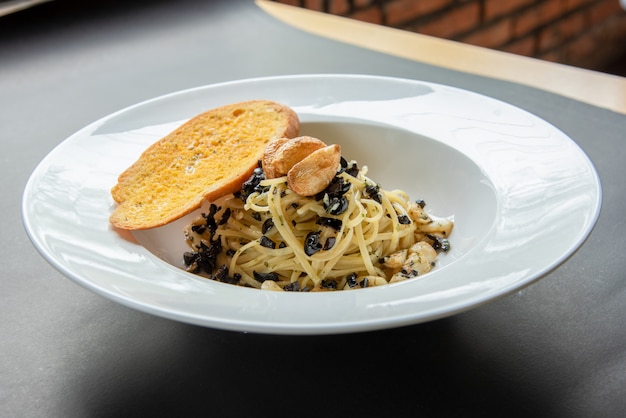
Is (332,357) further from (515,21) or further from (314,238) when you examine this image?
(515,21)

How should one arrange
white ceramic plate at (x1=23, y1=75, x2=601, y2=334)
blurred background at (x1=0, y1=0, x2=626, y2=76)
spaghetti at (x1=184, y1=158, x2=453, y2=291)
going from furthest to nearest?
blurred background at (x1=0, y1=0, x2=626, y2=76) → spaghetti at (x1=184, y1=158, x2=453, y2=291) → white ceramic plate at (x1=23, y1=75, x2=601, y2=334)

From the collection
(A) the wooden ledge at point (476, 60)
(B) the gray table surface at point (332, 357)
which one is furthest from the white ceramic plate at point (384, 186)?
(A) the wooden ledge at point (476, 60)

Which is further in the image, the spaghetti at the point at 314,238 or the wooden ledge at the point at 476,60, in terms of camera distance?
the wooden ledge at the point at 476,60

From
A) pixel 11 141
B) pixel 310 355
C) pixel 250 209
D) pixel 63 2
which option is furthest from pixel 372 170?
pixel 63 2

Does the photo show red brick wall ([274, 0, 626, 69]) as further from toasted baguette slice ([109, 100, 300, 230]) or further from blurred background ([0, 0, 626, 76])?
toasted baguette slice ([109, 100, 300, 230])

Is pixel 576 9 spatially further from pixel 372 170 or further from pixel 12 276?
pixel 12 276

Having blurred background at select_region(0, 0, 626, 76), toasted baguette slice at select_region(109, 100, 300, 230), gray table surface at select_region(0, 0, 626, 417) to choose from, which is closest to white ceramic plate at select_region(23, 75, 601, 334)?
toasted baguette slice at select_region(109, 100, 300, 230)

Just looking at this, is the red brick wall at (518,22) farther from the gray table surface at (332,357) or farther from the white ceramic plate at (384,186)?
the gray table surface at (332,357)
